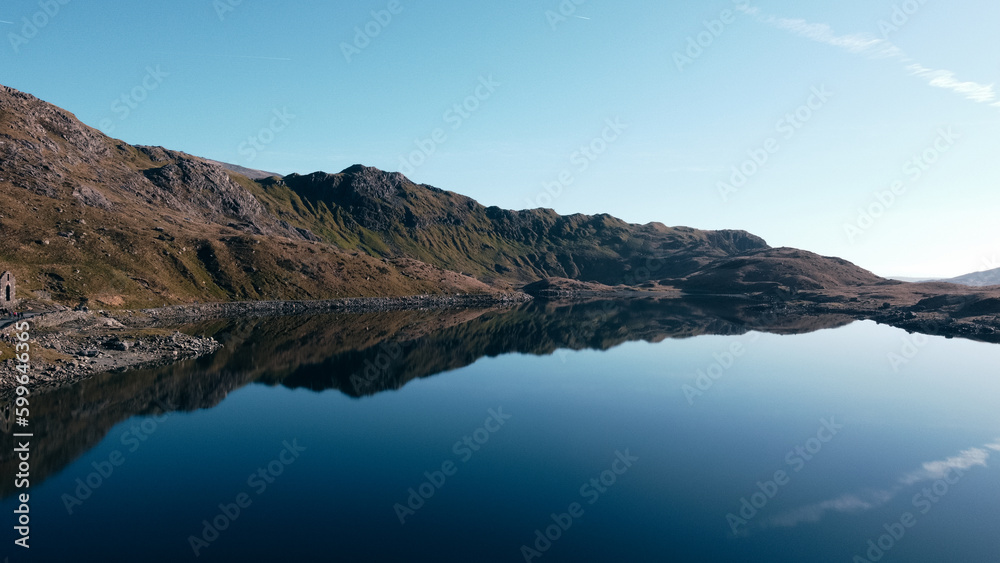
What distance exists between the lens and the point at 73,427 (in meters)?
51.2

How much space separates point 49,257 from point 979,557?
16516 cm

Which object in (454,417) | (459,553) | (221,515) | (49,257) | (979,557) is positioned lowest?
(979,557)

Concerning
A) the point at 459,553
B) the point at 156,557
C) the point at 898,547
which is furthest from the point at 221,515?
the point at 898,547

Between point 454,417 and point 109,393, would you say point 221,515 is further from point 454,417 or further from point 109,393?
point 109,393

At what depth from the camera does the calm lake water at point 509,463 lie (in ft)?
107
